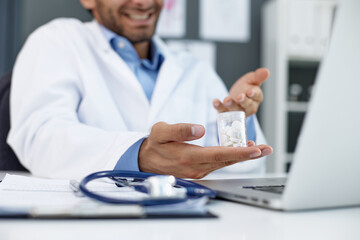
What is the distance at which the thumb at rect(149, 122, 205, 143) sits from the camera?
0.62 m

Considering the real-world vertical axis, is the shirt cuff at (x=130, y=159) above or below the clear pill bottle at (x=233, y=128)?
below

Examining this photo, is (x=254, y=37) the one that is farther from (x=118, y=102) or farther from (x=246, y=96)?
(x=246, y=96)

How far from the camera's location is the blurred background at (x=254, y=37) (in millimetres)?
2535

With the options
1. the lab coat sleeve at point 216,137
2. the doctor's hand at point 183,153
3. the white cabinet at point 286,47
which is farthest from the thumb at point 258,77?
the white cabinet at point 286,47

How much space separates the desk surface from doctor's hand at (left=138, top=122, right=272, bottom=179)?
0.21 meters

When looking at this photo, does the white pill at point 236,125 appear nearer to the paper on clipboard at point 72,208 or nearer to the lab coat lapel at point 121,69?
the paper on clipboard at point 72,208

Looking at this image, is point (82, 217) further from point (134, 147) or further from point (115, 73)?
point (115, 73)

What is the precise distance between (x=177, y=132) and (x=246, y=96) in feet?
1.55

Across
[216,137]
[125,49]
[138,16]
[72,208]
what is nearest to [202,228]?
[72,208]

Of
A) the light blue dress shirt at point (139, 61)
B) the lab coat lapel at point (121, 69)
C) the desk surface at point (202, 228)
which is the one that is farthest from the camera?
the light blue dress shirt at point (139, 61)

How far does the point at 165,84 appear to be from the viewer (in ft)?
4.62

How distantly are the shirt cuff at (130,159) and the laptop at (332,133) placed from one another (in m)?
0.37

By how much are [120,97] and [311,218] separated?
3.34ft

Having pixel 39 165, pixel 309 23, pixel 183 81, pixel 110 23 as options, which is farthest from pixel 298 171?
pixel 309 23
